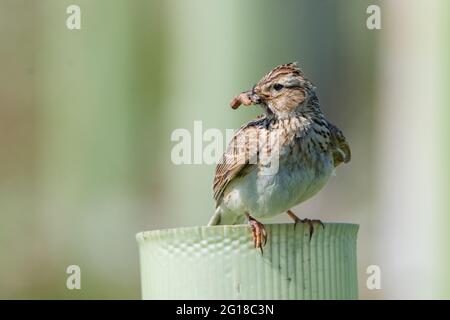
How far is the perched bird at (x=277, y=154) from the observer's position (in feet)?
10.6

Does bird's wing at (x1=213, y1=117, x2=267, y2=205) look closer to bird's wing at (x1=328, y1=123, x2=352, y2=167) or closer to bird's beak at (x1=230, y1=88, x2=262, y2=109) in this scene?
bird's beak at (x1=230, y1=88, x2=262, y2=109)

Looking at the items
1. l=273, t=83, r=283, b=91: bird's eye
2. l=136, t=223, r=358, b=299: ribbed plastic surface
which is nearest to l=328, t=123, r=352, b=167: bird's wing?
l=273, t=83, r=283, b=91: bird's eye

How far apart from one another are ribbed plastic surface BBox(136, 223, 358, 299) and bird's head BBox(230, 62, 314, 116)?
1040 mm

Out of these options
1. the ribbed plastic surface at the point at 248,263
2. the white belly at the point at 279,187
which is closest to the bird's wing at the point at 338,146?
the white belly at the point at 279,187

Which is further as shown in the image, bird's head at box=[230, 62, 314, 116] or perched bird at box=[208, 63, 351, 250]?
bird's head at box=[230, 62, 314, 116]

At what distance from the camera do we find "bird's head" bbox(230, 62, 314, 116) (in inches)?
133

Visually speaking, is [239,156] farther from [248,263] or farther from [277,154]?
[248,263]

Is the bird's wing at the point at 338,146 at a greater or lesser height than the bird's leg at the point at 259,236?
greater

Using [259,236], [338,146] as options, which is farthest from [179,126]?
[259,236]

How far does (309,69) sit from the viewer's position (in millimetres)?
5328

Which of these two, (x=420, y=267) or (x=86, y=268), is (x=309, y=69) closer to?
(x=420, y=267)

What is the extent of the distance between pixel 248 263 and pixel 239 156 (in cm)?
102

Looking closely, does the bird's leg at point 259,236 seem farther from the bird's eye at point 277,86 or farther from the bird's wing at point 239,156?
the bird's eye at point 277,86

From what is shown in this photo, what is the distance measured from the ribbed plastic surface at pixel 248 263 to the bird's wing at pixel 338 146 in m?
1.07
